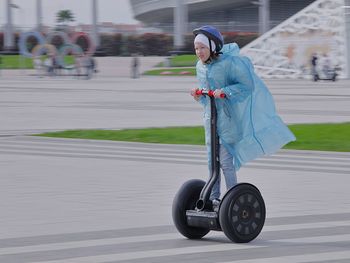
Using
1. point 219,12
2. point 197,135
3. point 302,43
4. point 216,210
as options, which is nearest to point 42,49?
point 302,43

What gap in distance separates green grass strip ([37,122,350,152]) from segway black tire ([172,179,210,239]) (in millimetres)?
8260

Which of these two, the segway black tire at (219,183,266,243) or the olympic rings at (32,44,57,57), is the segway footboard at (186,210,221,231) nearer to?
the segway black tire at (219,183,266,243)

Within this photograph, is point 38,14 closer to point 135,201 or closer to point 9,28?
point 9,28

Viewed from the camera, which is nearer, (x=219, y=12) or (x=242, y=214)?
(x=242, y=214)

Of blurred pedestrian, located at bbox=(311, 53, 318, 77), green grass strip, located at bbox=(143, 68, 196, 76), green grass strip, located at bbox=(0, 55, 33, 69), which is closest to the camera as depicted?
blurred pedestrian, located at bbox=(311, 53, 318, 77)

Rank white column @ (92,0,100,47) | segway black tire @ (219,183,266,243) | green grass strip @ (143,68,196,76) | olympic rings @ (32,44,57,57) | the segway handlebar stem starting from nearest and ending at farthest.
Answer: segway black tire @ (219,183,266,243)
the segway handlebar stem
green grass strip @ (143,68,196,76)
olympic rings @ (32,44,57,57)
white column @ (92,0,100,47)

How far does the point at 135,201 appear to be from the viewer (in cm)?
1080

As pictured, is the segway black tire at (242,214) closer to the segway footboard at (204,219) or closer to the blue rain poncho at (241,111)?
the segway footboard at (204,219)

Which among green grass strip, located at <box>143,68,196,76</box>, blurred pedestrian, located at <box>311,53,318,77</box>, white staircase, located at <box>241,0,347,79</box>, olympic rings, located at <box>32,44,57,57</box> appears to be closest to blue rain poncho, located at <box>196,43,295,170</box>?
blurred pedestrian, located at <box>311,53,318,77</box>

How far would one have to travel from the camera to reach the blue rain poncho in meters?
8.27

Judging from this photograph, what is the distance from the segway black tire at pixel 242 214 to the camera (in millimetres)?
8039

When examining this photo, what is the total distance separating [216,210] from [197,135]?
10796 mm

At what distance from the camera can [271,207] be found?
1031 centimetres

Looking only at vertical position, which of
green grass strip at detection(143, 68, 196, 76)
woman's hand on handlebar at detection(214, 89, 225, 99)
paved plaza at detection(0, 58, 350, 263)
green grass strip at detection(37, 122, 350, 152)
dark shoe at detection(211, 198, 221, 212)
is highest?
woman's hand on handlebar at detection(214, 89, 225, 99)
